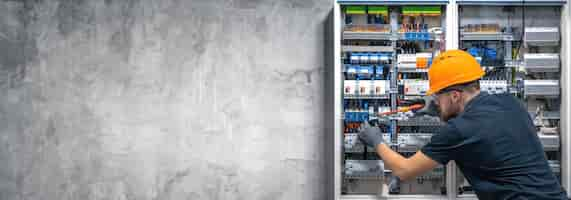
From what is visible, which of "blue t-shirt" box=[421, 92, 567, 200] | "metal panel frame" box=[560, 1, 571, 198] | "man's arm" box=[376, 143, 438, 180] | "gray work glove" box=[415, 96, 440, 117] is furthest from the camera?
"metal panel frame" box=[560, 1, 571, 198]

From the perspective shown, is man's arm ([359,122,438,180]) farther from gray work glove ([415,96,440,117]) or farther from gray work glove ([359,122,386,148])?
gray work glove ([415,96,440,117])

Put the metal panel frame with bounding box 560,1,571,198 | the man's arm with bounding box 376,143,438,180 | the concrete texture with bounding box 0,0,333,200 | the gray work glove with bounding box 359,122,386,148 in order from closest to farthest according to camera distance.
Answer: the man's arm with bounding box 376,143,438,180 → the gray work glove with bounding box 359,122,386,148 → the metal panel frame with bounding box 560,1,571,198 → the concrete texture with bounding box 0,0,333,200

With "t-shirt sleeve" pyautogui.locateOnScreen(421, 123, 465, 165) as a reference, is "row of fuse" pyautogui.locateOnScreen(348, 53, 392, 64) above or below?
above

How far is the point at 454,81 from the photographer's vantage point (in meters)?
2.04

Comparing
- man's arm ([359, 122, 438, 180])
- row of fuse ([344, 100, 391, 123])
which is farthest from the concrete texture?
man's arm ([359, 122, 438, 180])

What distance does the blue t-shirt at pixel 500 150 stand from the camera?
72.7 inches

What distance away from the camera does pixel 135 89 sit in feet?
11.7

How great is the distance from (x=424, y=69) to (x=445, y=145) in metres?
1.17

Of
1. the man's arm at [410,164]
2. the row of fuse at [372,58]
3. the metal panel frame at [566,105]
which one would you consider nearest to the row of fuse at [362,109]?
the row of fuse at [372,58]

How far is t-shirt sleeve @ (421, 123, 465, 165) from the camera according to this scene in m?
1.90

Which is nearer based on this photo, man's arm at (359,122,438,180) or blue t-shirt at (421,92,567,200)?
blue t-shirt at (421,92,567,200)

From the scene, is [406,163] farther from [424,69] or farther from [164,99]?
[164,99]

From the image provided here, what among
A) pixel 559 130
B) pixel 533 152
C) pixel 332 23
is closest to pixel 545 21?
pixel 559 130

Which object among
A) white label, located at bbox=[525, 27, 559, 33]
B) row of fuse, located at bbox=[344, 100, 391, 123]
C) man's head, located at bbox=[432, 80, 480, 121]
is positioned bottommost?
row of fuse, located at bbox=[344, 100, 391, 123]
